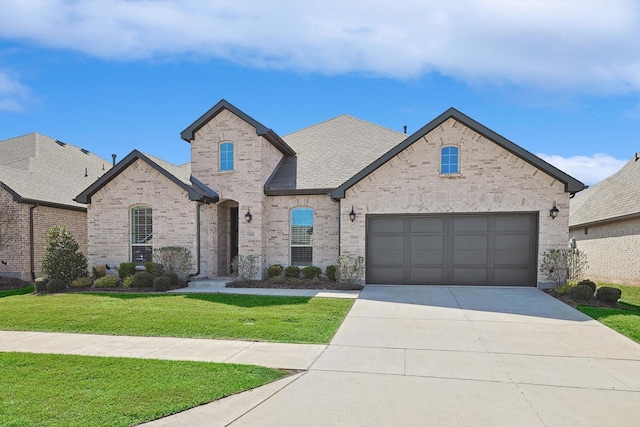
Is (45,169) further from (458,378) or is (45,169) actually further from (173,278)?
(458,378)

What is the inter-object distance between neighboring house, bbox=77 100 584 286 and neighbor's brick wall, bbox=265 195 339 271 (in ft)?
0.13

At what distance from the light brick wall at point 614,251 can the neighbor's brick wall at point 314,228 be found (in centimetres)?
1185

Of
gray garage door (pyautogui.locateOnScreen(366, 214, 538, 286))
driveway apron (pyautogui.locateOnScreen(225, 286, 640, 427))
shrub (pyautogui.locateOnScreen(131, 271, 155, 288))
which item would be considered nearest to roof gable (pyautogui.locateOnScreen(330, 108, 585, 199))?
gray garage door (pyautogui.locateOnScreen(366, 214, 538, 286))

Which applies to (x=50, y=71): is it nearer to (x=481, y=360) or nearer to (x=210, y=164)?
(x=210, y=164)

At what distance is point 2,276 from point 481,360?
1872cm

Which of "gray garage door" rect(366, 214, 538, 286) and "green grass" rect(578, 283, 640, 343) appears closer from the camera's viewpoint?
"green grass" rect(578, 283, 640, 343)

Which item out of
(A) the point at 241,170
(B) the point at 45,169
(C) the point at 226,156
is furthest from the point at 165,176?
(B) the point at 45,169

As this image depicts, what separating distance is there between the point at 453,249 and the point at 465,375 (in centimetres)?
847

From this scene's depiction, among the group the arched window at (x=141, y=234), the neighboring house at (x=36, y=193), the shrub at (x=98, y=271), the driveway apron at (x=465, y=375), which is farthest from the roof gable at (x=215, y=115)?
the driveway apron at (x=465, y=375)

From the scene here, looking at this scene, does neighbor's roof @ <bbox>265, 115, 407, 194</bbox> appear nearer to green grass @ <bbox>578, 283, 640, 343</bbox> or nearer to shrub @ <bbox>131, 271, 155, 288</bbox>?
shrub @ <bbox>131, 271, 155, 288</bbox>

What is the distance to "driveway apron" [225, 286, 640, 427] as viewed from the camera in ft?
13.4

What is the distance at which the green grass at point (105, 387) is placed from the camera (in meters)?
4.01

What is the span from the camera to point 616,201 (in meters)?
17.4

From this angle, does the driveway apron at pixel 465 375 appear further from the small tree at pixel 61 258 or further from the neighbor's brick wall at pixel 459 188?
the small tree at pixel 61 258
